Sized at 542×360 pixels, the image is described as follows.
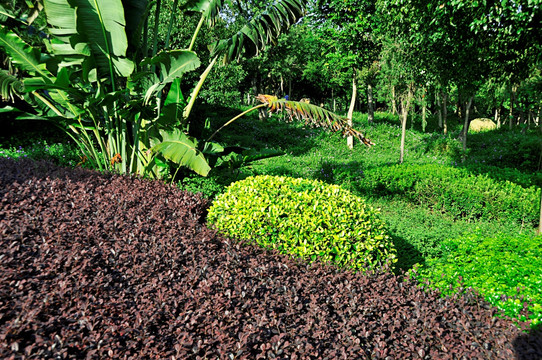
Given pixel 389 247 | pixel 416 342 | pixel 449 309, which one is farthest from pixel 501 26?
pixel 416 342

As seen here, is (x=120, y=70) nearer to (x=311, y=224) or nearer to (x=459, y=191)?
(x=311, y=224)

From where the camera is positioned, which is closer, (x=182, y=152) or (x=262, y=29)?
(x=182, y=152)

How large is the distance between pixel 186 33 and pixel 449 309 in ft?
47.1

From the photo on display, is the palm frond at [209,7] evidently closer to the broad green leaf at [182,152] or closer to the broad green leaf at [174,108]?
the broad green leaf at [174,108]

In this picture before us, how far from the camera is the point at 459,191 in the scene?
829 cm

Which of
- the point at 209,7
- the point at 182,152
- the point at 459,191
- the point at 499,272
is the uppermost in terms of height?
the point at 209,7

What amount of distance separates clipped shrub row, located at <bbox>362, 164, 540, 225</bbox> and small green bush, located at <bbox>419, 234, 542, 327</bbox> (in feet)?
10.6

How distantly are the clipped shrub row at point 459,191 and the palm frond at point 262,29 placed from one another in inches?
166

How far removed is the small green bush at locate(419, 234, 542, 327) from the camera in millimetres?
3281

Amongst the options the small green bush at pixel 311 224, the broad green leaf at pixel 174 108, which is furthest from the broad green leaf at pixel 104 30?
the small green bush at pixel 311 224

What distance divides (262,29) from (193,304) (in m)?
6.09

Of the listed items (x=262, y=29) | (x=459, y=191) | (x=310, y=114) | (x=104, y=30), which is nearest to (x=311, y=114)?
(x=310, y=114)

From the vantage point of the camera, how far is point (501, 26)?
581 centimetres

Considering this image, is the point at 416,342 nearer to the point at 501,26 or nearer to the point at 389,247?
the point at 389,247
